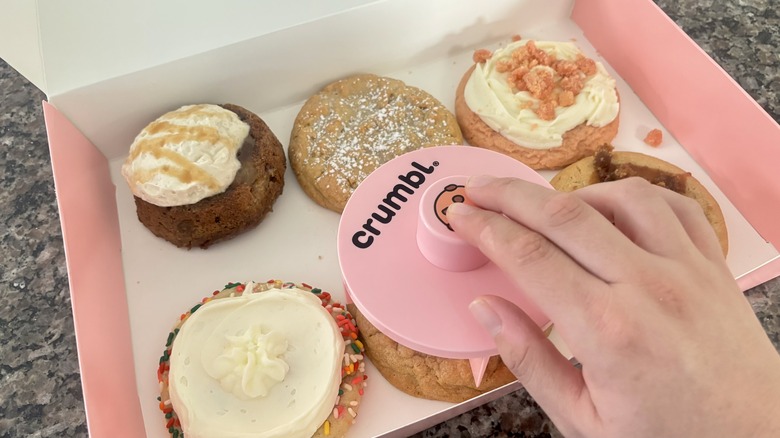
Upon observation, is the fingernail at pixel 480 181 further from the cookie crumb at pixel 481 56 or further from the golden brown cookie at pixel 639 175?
the cookie crumb at pixel 481 56

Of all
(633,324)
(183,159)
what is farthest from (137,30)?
(633,324)

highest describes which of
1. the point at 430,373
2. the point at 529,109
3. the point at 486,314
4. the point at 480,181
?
the point at 480,181

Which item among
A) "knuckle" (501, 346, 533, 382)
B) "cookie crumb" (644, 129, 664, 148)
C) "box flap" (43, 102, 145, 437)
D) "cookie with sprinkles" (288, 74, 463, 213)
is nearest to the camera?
"knuckle" (501, 346, 533, 382)

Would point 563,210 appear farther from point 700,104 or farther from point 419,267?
point 700,104

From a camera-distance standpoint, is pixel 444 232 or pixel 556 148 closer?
pixel 444 232

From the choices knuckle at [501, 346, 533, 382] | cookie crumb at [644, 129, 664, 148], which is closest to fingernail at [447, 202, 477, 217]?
knuckle at [501, 346, 533, 382]

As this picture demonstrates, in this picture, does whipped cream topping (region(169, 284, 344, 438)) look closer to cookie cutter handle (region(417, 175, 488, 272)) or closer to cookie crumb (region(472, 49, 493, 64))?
cookie cutter handle (region(417, 175, 488, 272))
